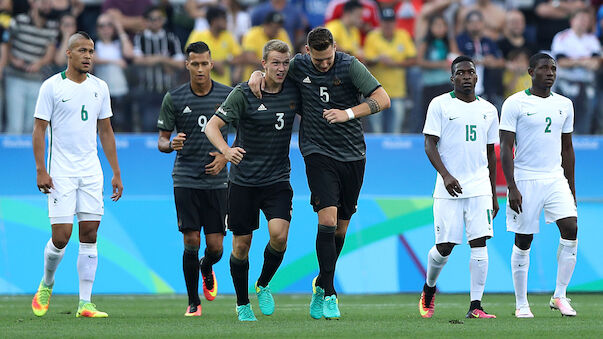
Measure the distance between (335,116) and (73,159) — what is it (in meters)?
2.73

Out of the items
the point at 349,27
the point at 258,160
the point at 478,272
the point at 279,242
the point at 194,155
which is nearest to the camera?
the point at 258,160

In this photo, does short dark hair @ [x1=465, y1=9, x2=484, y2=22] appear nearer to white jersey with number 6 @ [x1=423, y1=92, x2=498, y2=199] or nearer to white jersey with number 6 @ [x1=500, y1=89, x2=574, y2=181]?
white jersey with number 6 @ [x1=500, y1=89, x2=574, y2=181]

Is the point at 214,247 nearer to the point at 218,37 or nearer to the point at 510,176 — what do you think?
the point at 510,176

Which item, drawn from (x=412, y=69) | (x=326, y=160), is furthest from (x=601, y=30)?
(x=326, y=160)

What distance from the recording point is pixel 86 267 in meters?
10.6

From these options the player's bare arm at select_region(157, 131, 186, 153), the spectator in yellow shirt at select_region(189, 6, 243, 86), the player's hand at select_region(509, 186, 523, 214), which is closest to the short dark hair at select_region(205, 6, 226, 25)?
the spectator in yellow shirt at select_region(189, 6, 243, 86)

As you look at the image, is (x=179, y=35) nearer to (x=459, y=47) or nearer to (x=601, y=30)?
(x=459, y=47)

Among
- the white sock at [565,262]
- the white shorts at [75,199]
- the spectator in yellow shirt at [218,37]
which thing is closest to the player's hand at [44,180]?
the white shorts at [75,199]

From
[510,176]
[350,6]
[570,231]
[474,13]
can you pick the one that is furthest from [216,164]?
[474,13]

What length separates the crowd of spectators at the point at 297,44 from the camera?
16.4 metres

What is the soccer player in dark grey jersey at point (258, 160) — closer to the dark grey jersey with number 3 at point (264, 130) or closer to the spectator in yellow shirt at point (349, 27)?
the dark grey jersey with number 3 at point (264, 130)

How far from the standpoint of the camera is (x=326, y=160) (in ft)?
31.9

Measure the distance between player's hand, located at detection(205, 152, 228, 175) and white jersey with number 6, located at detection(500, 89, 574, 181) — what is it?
2702mm

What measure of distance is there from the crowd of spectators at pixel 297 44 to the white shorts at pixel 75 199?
5947 millimetres
